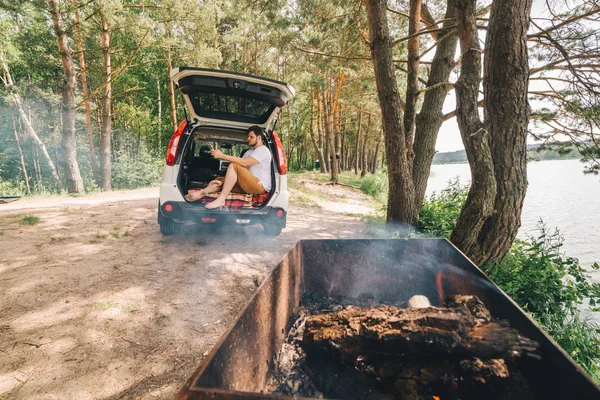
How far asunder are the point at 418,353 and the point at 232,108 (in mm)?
4156

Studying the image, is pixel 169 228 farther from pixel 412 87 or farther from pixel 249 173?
pixel 412 87

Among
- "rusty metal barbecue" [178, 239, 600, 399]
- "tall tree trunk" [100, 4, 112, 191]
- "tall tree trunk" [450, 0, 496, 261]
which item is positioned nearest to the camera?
"rusty metal barbecue" [178, 239, 600, 399]

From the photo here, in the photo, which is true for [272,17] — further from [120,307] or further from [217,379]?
[217,379]

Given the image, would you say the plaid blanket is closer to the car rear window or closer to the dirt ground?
the dirt ground

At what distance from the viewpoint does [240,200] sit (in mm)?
3990

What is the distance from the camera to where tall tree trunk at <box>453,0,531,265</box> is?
3.35 m

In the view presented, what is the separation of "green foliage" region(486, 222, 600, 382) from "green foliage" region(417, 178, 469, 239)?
1.37 meters

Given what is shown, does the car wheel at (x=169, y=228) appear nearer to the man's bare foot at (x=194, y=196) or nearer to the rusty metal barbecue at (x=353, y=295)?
the man's bare foot at (x=194, y=196)

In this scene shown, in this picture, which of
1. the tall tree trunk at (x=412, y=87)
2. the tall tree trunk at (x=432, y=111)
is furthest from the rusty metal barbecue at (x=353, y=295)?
the tall tree trunk at (x=432, y=111)

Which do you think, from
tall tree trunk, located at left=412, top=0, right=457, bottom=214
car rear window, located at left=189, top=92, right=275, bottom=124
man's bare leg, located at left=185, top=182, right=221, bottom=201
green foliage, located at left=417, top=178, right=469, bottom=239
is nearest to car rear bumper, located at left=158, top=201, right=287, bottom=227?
man's bare leg, located at left=185, top=182, right=221, bottom=201

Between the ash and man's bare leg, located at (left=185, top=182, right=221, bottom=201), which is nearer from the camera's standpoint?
the ash

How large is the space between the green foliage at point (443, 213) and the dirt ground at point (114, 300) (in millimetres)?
2818

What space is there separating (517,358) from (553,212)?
1375 centimetres

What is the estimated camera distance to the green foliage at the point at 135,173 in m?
17.7
